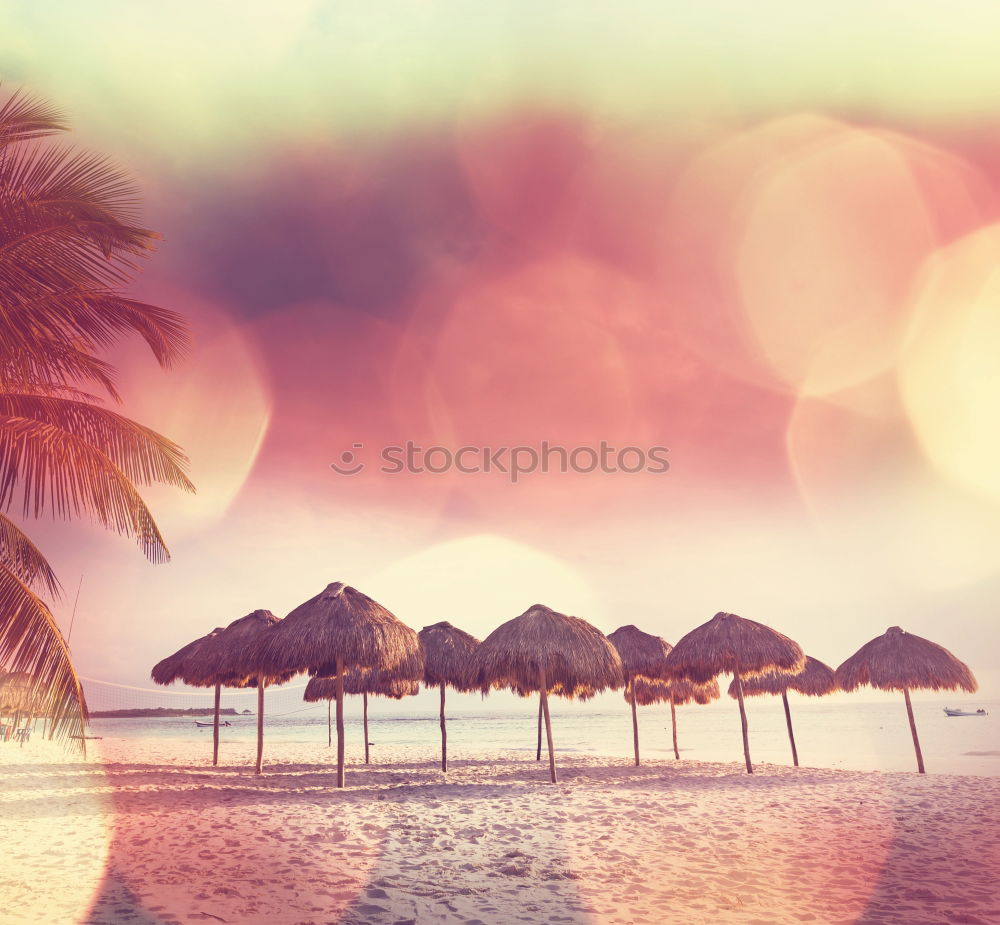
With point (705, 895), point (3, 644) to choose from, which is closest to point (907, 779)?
point (705, 895)

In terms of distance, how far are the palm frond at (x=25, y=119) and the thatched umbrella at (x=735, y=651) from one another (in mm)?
13736

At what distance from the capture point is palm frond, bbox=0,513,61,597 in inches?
230

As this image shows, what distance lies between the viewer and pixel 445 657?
15.9 m

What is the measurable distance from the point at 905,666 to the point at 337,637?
13130mm

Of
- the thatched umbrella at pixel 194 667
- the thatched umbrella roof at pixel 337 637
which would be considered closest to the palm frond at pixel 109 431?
the thatched umbrella roof at pixel 337 637

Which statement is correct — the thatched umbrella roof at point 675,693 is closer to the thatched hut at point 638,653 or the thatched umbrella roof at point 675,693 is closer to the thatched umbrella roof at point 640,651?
the thatched hut at point 638,653

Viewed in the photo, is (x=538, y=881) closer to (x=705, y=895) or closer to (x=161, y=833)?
(x=705, y=895)

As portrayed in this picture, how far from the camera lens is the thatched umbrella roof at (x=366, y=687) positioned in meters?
17.6

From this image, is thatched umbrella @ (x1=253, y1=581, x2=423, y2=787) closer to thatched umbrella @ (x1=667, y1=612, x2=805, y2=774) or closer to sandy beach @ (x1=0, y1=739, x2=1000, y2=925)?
sandy beach @ (x1=0, y1=739, x2=1000, y2=925)

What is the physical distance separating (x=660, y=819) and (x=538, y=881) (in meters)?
3.32

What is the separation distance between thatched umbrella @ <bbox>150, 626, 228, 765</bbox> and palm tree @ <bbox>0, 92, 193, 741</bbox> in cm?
974

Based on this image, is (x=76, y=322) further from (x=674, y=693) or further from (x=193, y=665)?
(x=674, y=693)

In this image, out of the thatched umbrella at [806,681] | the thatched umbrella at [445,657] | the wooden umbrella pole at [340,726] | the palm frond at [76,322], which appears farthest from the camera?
the thatched umbrella at [806,681]

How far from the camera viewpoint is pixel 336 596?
11984 millimetres
